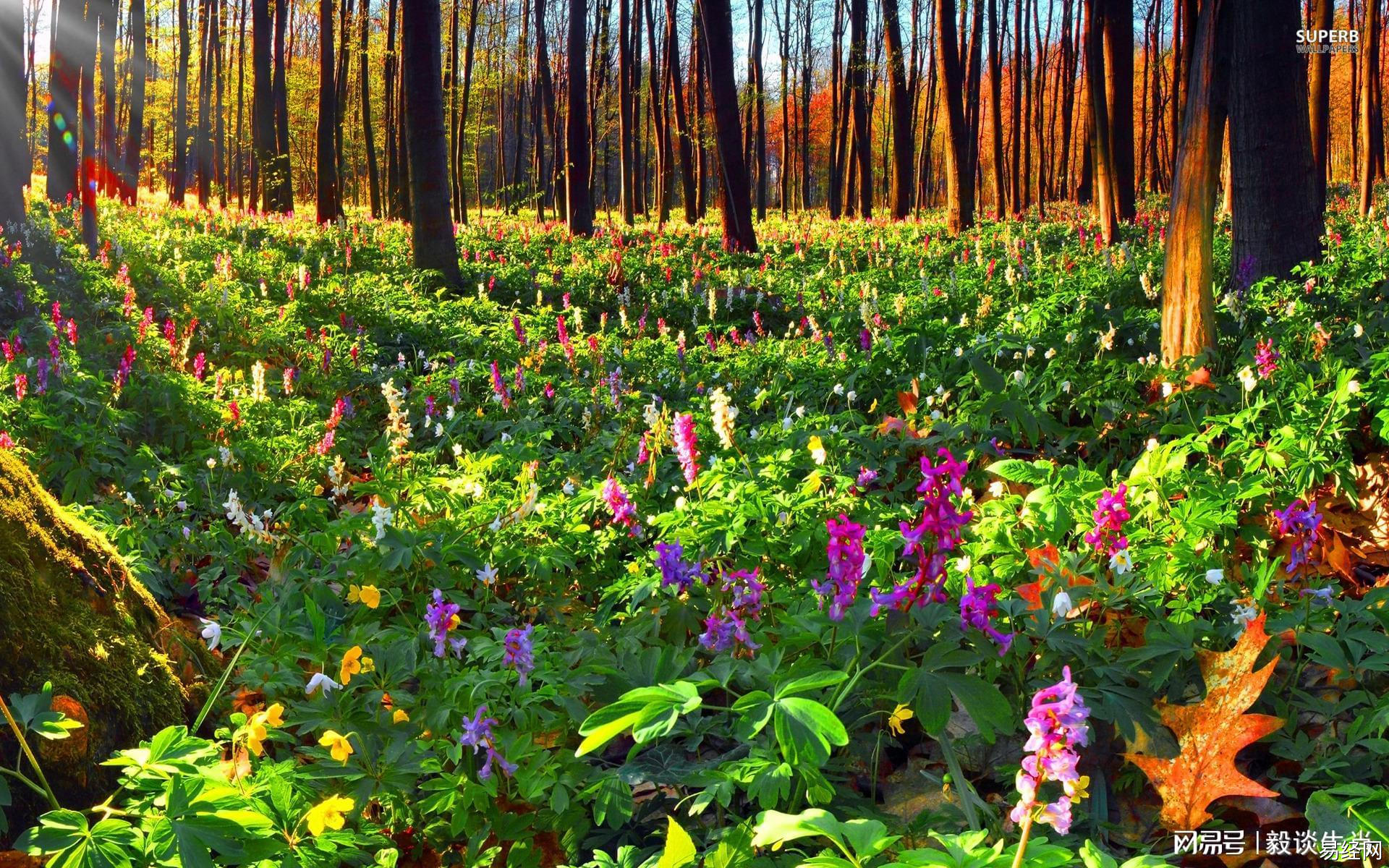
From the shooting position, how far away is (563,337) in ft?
22.8

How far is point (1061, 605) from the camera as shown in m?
2.11

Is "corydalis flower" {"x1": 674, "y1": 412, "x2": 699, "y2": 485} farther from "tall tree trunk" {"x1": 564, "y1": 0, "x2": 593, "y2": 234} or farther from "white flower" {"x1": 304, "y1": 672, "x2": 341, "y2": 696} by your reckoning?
"tall tree trunk" {"x1": 564, "y1": 0, "x2": 593, "y2": 234}

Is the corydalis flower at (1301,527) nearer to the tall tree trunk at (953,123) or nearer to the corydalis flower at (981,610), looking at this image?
the corydalis flower at (981,610)

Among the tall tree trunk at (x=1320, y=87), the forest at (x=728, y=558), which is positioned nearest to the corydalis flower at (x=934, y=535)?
the forest at (x=728, y=558)

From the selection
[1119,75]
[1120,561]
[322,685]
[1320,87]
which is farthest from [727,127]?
[322,685]

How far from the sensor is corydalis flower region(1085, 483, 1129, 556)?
2512mm

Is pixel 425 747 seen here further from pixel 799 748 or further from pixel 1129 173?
pixel 1129 173

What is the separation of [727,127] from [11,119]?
30.6 feet

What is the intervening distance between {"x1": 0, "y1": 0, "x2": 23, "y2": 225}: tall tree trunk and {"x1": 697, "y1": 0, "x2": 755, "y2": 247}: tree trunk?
900 centimetres

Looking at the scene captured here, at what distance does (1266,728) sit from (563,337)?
568cm

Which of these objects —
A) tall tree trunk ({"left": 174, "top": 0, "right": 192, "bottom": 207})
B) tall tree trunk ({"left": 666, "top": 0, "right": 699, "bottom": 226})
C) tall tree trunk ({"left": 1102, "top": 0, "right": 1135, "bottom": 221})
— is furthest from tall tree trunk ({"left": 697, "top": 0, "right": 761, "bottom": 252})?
tall tree trunk ({"left": 174, "top": 0, "right": 192, "bottom": 207})

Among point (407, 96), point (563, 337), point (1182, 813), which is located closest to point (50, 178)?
point (407, 96)

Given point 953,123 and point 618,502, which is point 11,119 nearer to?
point 618,502

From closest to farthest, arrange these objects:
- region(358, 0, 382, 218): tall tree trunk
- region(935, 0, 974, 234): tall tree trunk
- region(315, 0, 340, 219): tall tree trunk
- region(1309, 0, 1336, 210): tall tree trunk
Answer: region(1309, 0, 1336, 210): tall tree trunk, region(935, 0, 974, 234): tall tree trunk, region(315, 0, 340, 219): tall tree trunk, region(358, 0, 382, 218): tall tree trunk
